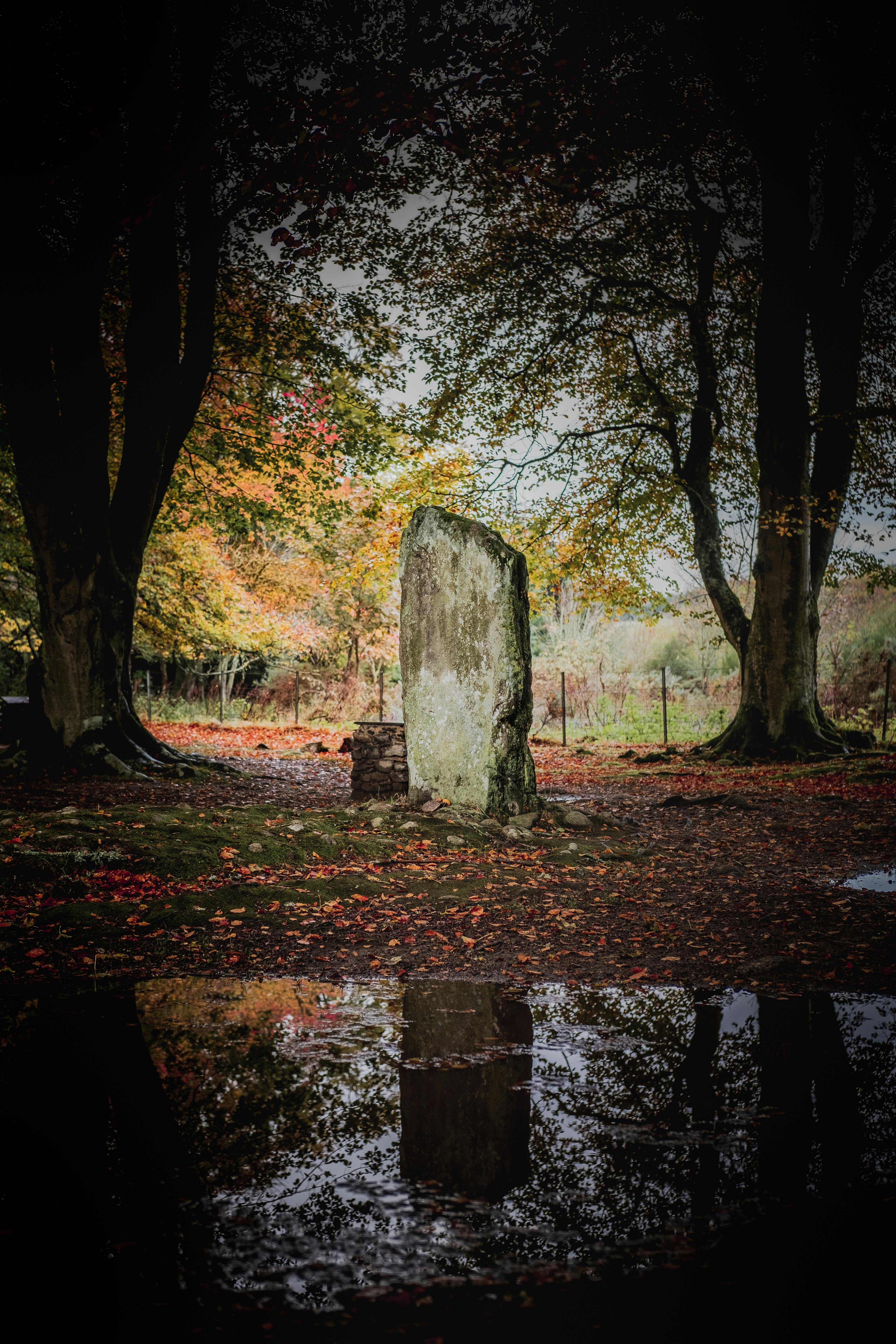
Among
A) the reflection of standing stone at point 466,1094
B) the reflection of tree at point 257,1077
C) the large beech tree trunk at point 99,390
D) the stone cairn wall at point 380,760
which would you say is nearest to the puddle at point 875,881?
the reflection of standing stone at point 466,1094

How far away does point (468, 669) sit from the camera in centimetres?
725

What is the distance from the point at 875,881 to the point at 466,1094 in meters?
Answer: 4.31

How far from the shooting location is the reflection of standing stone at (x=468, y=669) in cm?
720

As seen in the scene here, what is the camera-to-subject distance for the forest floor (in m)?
3.91

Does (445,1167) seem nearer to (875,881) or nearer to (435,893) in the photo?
(435,893)

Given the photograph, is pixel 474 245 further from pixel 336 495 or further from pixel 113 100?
pixel 336 495

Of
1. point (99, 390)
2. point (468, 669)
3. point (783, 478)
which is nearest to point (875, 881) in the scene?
point (468, 669)

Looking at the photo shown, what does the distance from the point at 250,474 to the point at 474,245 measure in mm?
8938

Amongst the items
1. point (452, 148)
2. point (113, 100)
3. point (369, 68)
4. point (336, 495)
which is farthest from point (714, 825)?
point (336, 495)

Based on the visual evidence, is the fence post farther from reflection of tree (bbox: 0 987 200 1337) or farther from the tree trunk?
reflection of tree (bbox: 0 987 200 1337)

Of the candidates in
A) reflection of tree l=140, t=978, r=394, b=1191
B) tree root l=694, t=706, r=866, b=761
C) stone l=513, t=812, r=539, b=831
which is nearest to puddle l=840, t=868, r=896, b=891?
stone l=513, t=812, r=539, b=831

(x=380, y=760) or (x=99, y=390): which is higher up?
(x=99, y=390)

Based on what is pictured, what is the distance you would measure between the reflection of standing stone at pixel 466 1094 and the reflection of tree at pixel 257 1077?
0.46 feet

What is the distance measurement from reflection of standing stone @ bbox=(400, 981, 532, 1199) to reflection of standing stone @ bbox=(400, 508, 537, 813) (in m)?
3.70
